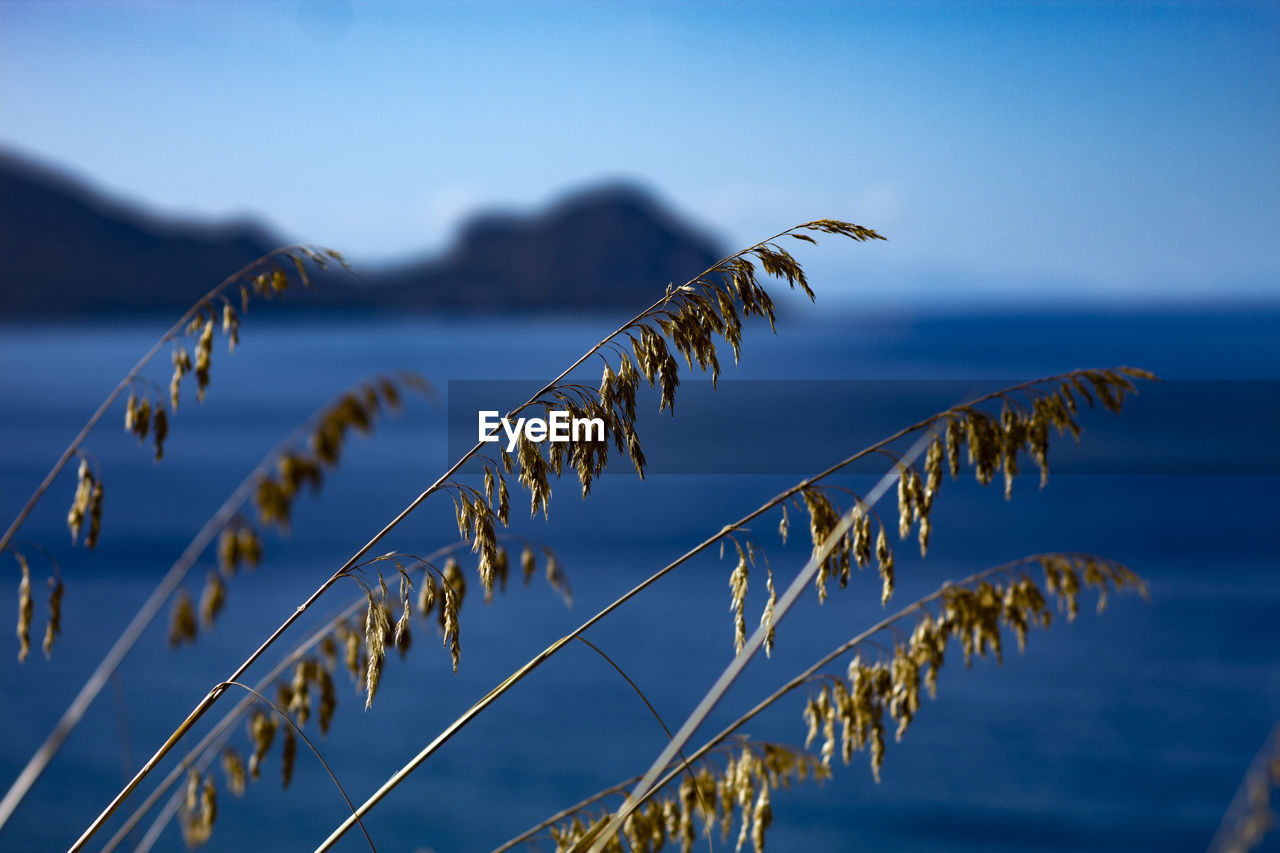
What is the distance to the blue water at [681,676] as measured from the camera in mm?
14406

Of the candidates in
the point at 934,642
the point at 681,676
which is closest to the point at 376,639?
the point at 934,642

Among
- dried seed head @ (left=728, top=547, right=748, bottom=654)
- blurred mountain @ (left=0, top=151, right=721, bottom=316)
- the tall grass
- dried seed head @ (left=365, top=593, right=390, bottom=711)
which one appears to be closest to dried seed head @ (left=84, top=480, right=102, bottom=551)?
the tall grass

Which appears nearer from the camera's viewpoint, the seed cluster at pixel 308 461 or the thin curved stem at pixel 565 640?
the thin curved stem at pixel 565 640

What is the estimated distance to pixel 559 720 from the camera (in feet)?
55.7

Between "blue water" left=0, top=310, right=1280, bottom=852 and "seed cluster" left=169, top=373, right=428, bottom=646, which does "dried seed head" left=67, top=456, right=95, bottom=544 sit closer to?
"seed cluster" left=169, top=373, right=428, bottom=646

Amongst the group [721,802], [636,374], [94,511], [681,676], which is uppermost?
[636,374]

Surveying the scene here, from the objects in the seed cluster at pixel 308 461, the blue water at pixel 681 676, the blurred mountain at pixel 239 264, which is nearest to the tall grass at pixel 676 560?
the seed cluster at pixel 308 461

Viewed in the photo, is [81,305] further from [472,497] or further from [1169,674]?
[472,497]

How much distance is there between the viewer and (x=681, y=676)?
17.7m

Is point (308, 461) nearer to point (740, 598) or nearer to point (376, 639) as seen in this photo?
point (376, 639)

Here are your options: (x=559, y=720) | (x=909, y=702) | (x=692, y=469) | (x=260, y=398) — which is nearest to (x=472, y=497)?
(x=909, y=702)

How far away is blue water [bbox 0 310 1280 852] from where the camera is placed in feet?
47.3

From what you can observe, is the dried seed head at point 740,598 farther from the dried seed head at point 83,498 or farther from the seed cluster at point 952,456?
the dried seed head at point 83,498

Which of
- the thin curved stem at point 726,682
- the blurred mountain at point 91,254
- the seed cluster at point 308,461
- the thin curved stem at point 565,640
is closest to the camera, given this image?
the thin curved stem at point 726,682
